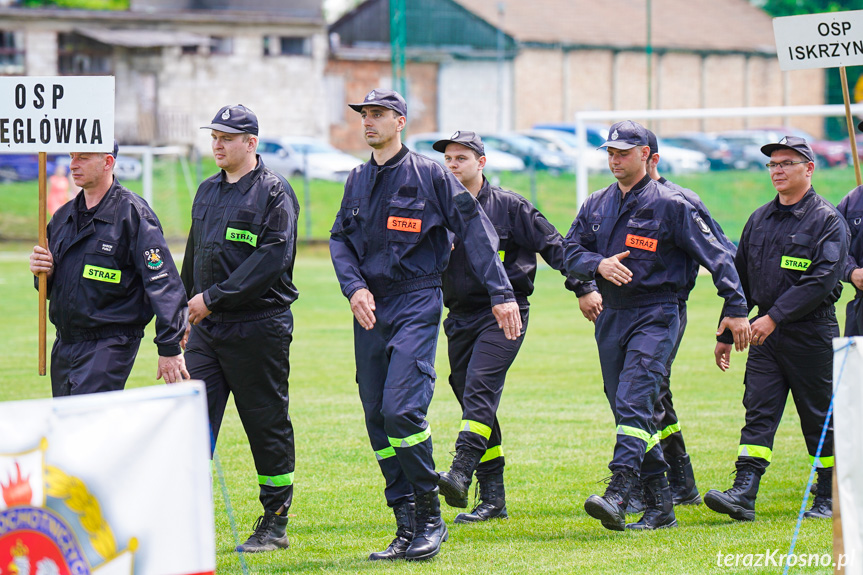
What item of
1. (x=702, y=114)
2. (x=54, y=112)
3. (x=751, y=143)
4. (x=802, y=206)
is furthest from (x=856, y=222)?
(x=751, y=143)

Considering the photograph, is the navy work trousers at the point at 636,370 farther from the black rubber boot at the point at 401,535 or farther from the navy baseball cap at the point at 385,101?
the navy baseball cap at the point at 385,101

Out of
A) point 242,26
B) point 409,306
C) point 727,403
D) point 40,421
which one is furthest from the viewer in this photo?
point 242,26

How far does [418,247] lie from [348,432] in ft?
12.5

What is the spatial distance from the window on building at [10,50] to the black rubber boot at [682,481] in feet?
138

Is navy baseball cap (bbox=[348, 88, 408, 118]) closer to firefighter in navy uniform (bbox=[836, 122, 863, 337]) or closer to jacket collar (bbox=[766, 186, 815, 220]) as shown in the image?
jacket collar (bbox=[766, 186, 815, 220])

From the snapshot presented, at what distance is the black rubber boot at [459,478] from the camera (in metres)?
6.66

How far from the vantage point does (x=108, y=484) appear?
409 cm

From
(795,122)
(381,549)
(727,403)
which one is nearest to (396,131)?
(381,549)

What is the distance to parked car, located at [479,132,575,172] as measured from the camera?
35250 millimetres

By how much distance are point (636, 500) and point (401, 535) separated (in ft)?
5.13

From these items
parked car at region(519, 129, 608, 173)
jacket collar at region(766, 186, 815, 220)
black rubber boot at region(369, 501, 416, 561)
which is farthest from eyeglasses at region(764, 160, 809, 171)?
parked car at region(519, 129, 608, 173)

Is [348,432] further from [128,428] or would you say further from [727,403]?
[128,428]

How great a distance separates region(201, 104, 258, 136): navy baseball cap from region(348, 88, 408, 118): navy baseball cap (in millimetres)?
606

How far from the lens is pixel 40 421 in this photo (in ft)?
13.2
